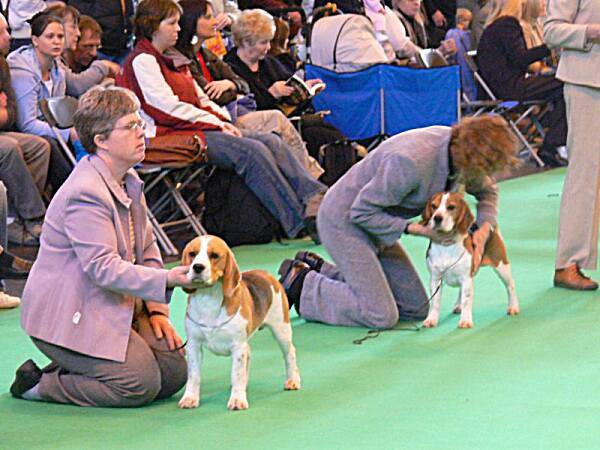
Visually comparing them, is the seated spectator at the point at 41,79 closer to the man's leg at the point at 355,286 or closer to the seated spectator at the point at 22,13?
the seated spectator at the point at 22,13

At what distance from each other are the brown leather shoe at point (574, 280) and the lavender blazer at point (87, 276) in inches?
94.5

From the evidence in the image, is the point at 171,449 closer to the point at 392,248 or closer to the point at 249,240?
the point at 392,248

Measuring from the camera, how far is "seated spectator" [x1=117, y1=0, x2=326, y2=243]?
23.4 ft

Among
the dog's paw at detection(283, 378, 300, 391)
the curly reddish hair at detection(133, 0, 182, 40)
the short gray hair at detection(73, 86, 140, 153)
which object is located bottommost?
the dog's paw at detection(283, 378, 300, 391)

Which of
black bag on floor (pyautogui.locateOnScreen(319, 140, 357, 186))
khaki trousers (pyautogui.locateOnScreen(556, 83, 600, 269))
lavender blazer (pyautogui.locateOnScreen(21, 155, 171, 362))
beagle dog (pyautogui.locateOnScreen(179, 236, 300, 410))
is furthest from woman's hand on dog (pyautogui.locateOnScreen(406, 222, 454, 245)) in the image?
black bag on floor (pyautogui.locateOnScreen(319, 140, 357, 186))

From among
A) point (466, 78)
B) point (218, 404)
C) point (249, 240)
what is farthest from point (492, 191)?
point (466, 78)

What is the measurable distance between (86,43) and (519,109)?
504cm

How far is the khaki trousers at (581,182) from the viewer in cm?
545

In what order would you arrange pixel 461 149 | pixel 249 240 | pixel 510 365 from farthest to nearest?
pixel 249 240 → pixel 461 149 → pixel 510 365

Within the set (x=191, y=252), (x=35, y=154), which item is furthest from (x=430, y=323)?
(x=35, y=154)

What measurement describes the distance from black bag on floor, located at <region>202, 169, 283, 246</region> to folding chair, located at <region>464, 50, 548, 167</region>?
14.1 feet

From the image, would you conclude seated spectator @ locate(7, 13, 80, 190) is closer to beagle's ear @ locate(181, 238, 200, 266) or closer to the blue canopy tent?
the blue canopy tent

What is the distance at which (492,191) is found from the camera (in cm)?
498

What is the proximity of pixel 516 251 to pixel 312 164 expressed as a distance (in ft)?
5.77
